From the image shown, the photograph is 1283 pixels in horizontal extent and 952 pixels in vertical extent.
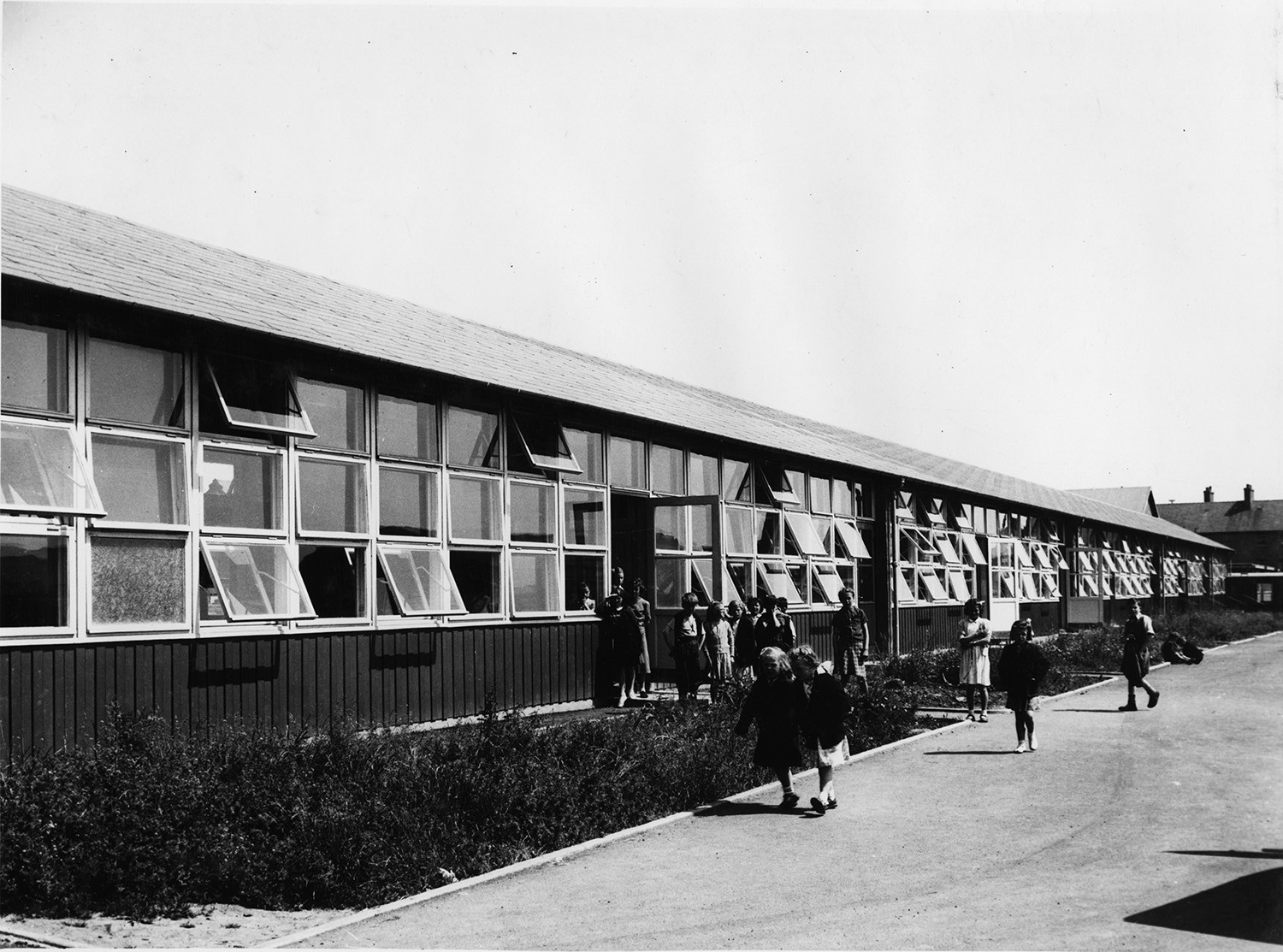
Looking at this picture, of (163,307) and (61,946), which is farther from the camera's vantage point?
(163,307)

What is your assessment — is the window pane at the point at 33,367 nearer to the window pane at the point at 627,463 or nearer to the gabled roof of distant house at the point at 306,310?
the gabled roof of distant house at the point at 306,310

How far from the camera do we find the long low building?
35.0 ft

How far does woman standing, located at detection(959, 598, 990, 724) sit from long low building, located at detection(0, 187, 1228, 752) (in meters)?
4.38

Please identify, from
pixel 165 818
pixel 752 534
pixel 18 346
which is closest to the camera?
pixel 165 818

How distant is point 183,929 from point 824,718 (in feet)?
18.9

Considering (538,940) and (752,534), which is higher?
(752,534)

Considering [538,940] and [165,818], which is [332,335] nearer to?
[165,818]

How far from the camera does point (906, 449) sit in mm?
49312

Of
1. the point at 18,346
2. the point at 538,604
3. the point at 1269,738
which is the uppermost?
the point at 18,346

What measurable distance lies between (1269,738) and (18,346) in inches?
588

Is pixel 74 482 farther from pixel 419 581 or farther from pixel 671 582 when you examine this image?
pixel 671 582

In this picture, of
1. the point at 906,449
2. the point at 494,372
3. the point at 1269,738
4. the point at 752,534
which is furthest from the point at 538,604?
the point at 906,449

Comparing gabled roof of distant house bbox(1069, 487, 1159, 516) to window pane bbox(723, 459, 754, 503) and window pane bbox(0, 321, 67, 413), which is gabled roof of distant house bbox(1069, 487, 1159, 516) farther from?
window pane bbox(0, 321, 67, 413)

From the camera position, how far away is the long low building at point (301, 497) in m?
10.7
